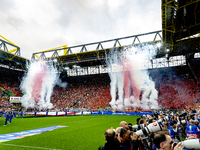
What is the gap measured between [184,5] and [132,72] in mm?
21501

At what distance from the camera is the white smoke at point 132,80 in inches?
1214

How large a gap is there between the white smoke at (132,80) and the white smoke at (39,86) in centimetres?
1736

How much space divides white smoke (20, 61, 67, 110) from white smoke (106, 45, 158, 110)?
17.4m

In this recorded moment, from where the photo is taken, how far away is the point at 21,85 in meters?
42.7

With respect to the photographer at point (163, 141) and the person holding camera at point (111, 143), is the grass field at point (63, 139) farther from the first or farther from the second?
the photographer at point (163, 141)

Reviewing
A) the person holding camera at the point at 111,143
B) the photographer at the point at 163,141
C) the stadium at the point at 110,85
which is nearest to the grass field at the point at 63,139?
the person holding camera at the point at 111,143

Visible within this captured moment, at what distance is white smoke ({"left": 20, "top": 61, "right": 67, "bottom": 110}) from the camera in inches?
1387

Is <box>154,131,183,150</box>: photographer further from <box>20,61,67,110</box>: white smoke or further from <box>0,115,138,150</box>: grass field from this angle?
<box>20,61,67,110</box>: white smoke

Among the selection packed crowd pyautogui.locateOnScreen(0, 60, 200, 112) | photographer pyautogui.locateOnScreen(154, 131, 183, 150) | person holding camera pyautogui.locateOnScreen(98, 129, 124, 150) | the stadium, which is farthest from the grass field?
packed crowd pyautogui.locateOnScreen(0, 60, 200, 112)

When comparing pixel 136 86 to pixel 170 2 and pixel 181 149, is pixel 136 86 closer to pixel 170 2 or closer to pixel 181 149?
pixel 170 2

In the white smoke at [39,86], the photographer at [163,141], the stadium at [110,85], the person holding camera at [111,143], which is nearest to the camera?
the photographer at [163,141]

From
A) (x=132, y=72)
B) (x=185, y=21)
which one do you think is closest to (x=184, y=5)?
(x=185, y=21)

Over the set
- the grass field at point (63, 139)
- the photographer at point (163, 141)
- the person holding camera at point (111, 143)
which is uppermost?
the photographer at point (163, 141)

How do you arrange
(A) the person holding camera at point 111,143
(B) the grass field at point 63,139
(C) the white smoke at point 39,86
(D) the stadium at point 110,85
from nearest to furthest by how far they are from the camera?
(A) the person holding camera at point 111,143
(B) the grass field at point 63,139
(D) the stadium at point 110,85
(C) the white smoke at point 39,86
